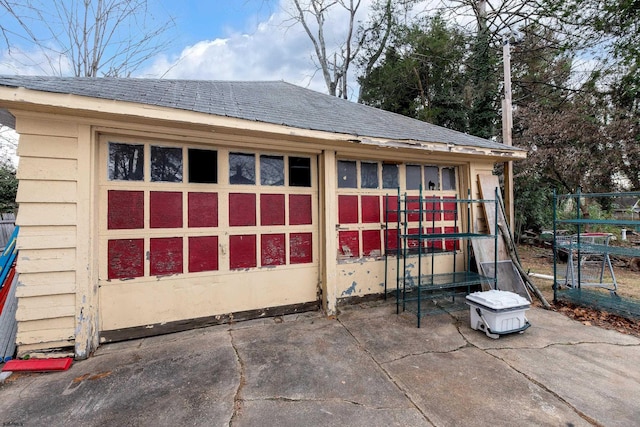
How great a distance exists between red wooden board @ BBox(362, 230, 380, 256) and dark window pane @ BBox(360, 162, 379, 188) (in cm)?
70

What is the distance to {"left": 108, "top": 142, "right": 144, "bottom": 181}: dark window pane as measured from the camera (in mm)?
2865

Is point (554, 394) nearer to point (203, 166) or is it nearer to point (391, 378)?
point (391, 378)

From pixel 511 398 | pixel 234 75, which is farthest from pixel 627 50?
pixel 234 75

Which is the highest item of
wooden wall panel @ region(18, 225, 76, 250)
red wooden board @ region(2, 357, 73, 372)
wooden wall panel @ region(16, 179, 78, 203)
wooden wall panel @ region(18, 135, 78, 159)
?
wooden wall panel @ region(18, 135, 78, 159)

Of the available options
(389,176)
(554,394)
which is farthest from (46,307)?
(554,394)

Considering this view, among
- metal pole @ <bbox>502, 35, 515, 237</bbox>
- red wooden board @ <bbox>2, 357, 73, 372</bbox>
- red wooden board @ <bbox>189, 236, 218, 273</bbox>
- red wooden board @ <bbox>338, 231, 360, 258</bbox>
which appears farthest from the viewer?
metal pole @ <bbox>502, 35, 515, 237</bbox>

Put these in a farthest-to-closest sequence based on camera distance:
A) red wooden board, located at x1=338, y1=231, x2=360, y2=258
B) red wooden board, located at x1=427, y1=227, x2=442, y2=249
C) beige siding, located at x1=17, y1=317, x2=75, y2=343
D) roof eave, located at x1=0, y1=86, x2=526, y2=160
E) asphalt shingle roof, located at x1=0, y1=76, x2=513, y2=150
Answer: red wooden board, located at x1=427, y1=227, x2=442, y2=249, red wooden board, located at x1=338, y1=231, x2=360, y2=258, asphalt shingle roof, located at x1=0, y1=76, x2=513, y2=150, beige siding, located at x1=17, y1=317, x2=75, y2=343, roof eave, located at x1=0, y1=86, x2=526, y2=160

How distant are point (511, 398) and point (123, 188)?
4.01 m

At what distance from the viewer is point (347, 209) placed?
152 inches

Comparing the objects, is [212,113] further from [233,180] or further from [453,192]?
[453,192]

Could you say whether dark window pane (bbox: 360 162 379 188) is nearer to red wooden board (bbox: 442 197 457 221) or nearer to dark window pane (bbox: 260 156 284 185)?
dark window pane (bbox: 260 156 284 185)

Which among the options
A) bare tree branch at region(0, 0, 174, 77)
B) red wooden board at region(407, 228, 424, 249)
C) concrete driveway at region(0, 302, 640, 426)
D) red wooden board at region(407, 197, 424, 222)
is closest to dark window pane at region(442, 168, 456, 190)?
red wooden board at region(407, 197, 424, 222)

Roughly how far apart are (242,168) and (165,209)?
3.28ft

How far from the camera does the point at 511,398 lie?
198cm
